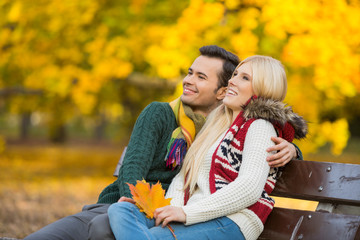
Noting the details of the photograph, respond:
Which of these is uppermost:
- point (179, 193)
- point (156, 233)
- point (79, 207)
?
point (179, 193)

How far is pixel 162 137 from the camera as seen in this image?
3.38 m

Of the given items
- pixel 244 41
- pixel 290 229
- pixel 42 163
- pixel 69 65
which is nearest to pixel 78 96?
pixel 69 65

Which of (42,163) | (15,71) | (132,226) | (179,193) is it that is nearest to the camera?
(132,226)

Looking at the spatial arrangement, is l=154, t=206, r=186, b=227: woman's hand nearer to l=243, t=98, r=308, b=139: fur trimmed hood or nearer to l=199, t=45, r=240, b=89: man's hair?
l=243, t=98, r=308, b=139: fur trimmed hood

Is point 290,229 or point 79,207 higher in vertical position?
point 290,229

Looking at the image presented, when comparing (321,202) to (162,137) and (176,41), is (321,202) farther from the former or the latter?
(176,41)

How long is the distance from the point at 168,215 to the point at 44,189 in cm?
852

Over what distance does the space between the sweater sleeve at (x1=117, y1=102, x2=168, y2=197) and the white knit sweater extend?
1.68 ft

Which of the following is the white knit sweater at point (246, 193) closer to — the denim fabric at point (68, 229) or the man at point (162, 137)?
the man at point (162, 137)

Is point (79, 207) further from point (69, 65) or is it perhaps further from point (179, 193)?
point (179, 193)

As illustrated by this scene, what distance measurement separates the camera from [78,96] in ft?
29.1

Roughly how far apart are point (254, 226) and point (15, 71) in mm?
10990

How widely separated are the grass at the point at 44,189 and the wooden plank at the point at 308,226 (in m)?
3.74

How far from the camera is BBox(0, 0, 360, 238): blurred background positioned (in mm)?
6062
